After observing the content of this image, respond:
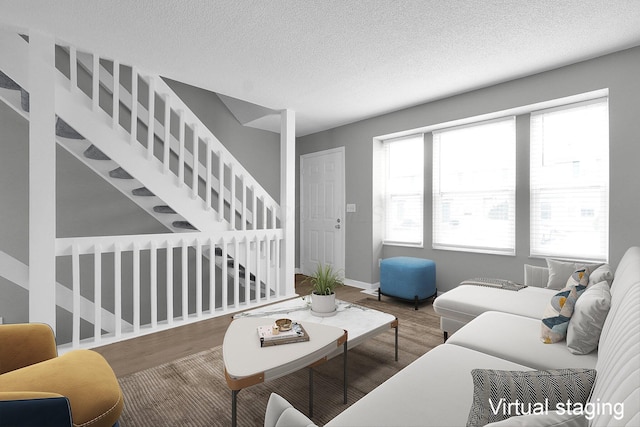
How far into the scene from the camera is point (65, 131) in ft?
9.66

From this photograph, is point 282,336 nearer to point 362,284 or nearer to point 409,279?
point 409,279

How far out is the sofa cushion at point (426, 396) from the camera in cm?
113

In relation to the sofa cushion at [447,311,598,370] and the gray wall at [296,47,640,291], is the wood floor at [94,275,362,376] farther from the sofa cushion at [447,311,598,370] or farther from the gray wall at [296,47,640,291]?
the gray wall at [296,47,640,291]

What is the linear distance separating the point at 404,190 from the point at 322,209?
1535 millimetres

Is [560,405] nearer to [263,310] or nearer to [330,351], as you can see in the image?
[330,351]

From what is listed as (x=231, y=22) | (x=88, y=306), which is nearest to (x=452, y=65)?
(x=231, y=22)

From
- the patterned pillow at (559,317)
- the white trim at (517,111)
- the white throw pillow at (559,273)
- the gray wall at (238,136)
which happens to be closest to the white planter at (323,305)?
the patterned pillow at (559,317)

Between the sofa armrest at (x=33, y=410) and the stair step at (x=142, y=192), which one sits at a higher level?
the stair step at (x=142, y=192)

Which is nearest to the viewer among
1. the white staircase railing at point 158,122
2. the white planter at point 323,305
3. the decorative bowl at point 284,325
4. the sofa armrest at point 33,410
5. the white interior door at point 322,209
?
the sofa armrest at point 33,410

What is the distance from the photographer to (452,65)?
10.2 ft

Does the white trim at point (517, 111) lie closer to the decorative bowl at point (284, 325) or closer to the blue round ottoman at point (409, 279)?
the blue round ottoman at point (409, 279)

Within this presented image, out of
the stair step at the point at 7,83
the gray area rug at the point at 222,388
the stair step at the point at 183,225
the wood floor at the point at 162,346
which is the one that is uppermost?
the stair step at the point at 7,83

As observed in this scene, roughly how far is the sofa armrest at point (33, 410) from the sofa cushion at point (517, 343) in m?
1.80

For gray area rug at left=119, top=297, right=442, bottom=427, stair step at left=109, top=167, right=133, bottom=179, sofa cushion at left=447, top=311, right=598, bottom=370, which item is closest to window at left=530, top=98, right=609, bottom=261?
sofa cushion at left=447, top=311, right=598, bottom=370
